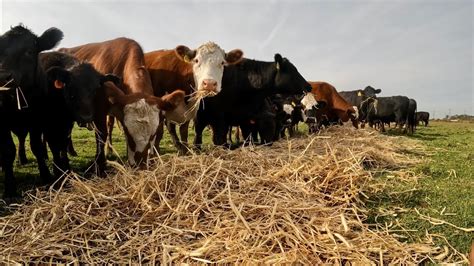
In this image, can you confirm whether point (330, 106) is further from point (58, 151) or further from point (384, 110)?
point (58, 151)

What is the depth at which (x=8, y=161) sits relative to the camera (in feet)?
17.5

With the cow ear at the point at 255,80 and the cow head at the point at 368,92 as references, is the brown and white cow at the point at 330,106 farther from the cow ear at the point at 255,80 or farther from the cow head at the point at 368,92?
the cow head at the point at 368,92

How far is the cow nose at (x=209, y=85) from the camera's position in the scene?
25.3 feet

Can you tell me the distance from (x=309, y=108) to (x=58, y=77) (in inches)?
370

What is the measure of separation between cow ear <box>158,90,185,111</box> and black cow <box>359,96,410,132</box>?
20783mm

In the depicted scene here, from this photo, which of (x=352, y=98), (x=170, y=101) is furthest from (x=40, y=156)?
(x=352, y=98)

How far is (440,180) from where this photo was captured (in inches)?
234

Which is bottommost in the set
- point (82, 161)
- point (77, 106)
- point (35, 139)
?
point (82, 161)

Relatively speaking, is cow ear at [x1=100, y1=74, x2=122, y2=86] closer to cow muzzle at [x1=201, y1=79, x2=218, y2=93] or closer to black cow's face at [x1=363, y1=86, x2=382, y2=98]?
cow muzzle at [x1=201, y1=79, x2=218, y2=93]

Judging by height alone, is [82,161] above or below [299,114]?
below

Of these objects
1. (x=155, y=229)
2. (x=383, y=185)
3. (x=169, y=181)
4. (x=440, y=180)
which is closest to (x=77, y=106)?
(x=169, y=181)

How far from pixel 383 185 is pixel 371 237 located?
1726 mm

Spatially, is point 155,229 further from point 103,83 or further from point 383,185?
point 103,83

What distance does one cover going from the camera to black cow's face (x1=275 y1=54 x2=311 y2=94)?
9.79 metres
